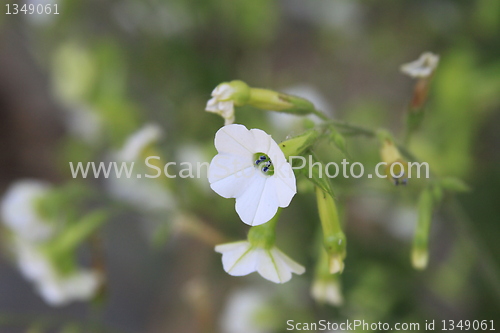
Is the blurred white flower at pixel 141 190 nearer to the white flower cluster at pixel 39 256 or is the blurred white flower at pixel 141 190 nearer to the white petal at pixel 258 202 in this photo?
the white flower cluster at pixel 39 256

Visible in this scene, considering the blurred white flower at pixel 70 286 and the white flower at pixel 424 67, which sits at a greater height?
the white flower at pixel 424 67

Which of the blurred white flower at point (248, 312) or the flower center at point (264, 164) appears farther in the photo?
the blurred white flower at point (248, 312)

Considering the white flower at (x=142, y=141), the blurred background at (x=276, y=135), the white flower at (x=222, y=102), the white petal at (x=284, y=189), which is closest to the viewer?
the white petal at (x=284, y=189)

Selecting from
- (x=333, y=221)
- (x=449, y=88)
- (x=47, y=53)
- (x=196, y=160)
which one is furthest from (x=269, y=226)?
(x=47, y=53)

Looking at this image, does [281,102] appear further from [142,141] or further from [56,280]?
[56,280]

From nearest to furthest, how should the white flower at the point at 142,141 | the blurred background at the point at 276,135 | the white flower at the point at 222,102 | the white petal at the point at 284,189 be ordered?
the white petal at the point at 284,189, the white flower at the point at 222,102, the white flower at the point at 142,141, the blurred background at the point at 276,135

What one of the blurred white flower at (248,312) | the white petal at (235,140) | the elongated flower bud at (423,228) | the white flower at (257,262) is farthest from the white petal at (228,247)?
the blurred white flower at (248,312)
